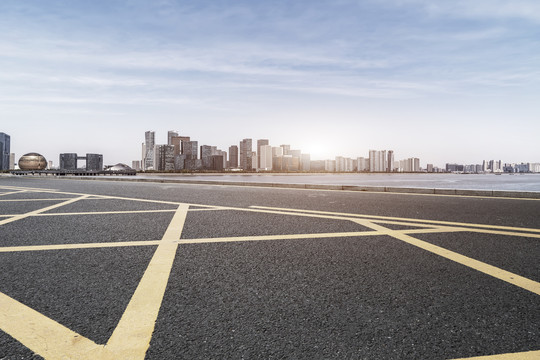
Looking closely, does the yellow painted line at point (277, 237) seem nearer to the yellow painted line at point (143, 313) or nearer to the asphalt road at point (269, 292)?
the asphalt road at point (269, 292)

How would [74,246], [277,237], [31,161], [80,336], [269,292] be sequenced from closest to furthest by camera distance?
1. [80,336]
2. [269,292]
3. [74,246]
4. [277,237]
5. [31,161]

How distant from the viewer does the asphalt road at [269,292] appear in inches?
81.6

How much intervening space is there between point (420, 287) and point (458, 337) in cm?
86

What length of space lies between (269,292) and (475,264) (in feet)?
7.59

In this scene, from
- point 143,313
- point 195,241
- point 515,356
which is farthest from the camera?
point 195,241

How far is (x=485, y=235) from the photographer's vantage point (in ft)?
17.3

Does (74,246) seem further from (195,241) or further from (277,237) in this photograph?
(277,237)

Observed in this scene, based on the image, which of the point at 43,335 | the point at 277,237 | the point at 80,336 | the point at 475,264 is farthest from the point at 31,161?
the point at 475,264

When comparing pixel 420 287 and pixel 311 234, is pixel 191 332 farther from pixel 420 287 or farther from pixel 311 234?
pixel 311 234

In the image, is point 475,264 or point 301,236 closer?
point 475,264

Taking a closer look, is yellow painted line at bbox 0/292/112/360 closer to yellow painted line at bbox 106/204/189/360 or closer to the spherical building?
yellow painted line at bbox 106/204/189/360

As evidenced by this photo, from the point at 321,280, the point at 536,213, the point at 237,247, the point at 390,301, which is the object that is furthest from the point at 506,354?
the point at 536,213

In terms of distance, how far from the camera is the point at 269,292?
289 centimetres

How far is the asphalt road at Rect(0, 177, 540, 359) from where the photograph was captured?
6.80 feet
